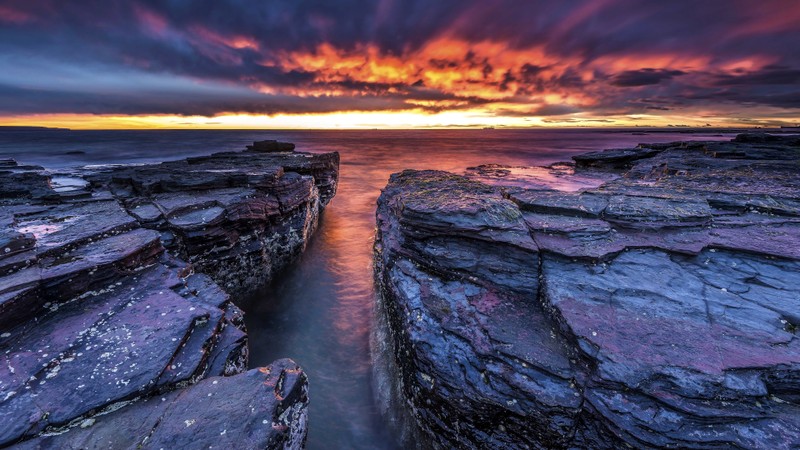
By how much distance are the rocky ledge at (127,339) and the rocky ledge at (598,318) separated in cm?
239

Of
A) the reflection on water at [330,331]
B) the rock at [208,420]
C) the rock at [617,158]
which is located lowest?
the reflection on water at [330,331]

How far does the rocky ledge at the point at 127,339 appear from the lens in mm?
3027

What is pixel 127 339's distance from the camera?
12.9 ft

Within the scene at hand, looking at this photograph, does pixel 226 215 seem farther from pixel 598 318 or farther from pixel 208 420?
pixel 598 318

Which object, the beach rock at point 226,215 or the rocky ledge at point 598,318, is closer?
the rocky ledge at point 598,318

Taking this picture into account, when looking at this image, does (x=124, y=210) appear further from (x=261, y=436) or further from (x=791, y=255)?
(x=791, y=255)

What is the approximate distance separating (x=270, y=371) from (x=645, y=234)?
6.85 metres

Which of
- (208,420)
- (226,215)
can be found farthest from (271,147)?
(208,420)

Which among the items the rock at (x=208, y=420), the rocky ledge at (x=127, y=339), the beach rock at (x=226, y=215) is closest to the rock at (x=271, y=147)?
the beach rock at (x=226, y=215)

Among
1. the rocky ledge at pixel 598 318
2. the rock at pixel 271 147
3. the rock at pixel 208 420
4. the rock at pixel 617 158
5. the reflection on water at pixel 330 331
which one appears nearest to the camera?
the rock at pixel 208 420

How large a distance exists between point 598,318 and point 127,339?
6364 millimetres

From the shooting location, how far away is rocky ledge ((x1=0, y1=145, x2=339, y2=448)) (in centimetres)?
303

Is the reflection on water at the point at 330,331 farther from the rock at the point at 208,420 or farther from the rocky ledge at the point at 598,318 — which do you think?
the rock at the point at 208,420

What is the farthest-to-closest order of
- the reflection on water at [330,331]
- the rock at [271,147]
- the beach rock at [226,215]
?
the rock at [271,147] → the beach rock at [226,215] → the reflection on water at [330,331]
